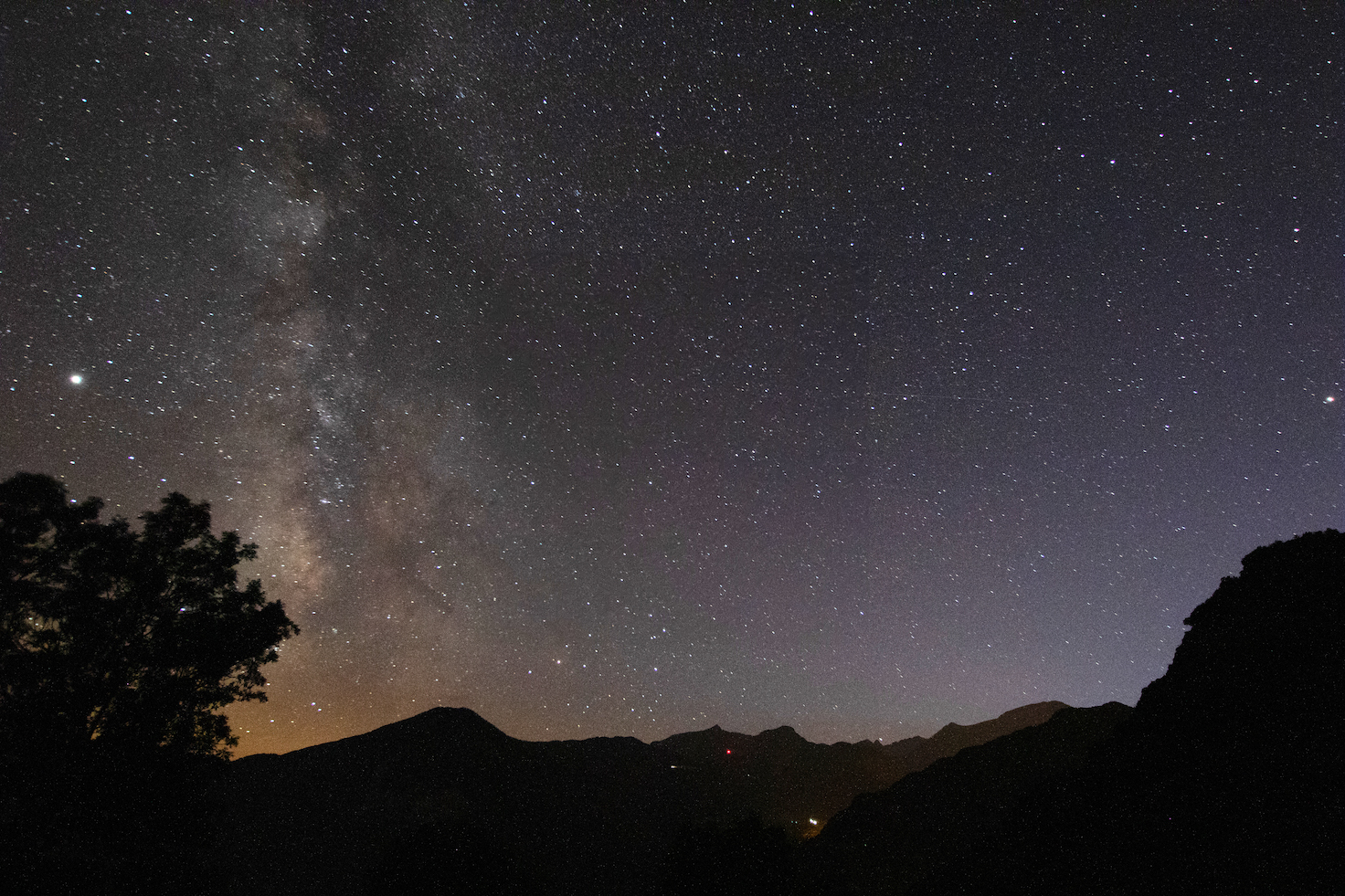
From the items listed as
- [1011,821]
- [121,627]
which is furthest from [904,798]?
[121,627]

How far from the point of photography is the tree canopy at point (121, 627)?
11.0 metres

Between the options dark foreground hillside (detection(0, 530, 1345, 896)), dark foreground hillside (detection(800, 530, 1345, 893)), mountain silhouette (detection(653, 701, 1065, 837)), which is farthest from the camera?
mountain silhouette (detection(653, 701, 1065, 837))

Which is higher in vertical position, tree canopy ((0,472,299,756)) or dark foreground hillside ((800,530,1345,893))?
tree canopy ((0,472,299,756))

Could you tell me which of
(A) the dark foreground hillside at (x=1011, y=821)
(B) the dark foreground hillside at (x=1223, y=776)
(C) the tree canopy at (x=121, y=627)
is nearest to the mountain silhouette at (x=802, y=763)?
(A) the dark foreground hillside at (x=1011, y=821)

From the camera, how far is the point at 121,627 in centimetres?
1198

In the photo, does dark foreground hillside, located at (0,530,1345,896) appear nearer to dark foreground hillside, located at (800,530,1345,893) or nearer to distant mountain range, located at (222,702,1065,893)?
dark foreground hillside, located at (800,530,1345,893)

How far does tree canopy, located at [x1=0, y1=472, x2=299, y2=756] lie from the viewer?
36.0 ft

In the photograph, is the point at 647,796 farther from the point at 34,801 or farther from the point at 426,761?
the point at 34,801

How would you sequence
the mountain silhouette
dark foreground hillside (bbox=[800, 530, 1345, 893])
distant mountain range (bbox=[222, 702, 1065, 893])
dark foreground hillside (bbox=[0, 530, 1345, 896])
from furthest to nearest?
the mountain silhouette < distant mountain range (bbox=[222, 702, 1065, 893]) < dark foreground hillside (bbox=[800, 530, 1345, 893]) < dark foreground hillside (bbox=[0, 530, 1345, 896])

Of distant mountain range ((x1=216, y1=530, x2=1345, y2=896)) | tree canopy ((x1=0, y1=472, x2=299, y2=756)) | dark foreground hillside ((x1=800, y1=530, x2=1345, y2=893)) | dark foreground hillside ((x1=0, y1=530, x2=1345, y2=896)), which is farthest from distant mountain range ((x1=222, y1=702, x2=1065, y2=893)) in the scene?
tree canopy ((x1=0, y1=472, x2=299, y2=756))

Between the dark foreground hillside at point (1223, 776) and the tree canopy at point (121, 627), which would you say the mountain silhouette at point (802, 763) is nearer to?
the dark foreground hillside at point (1223, 776)

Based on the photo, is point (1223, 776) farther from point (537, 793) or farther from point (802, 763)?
point (802, 763)

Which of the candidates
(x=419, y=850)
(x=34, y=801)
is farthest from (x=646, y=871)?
(x=34, y=801)

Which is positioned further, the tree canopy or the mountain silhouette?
the mountain silhouette
